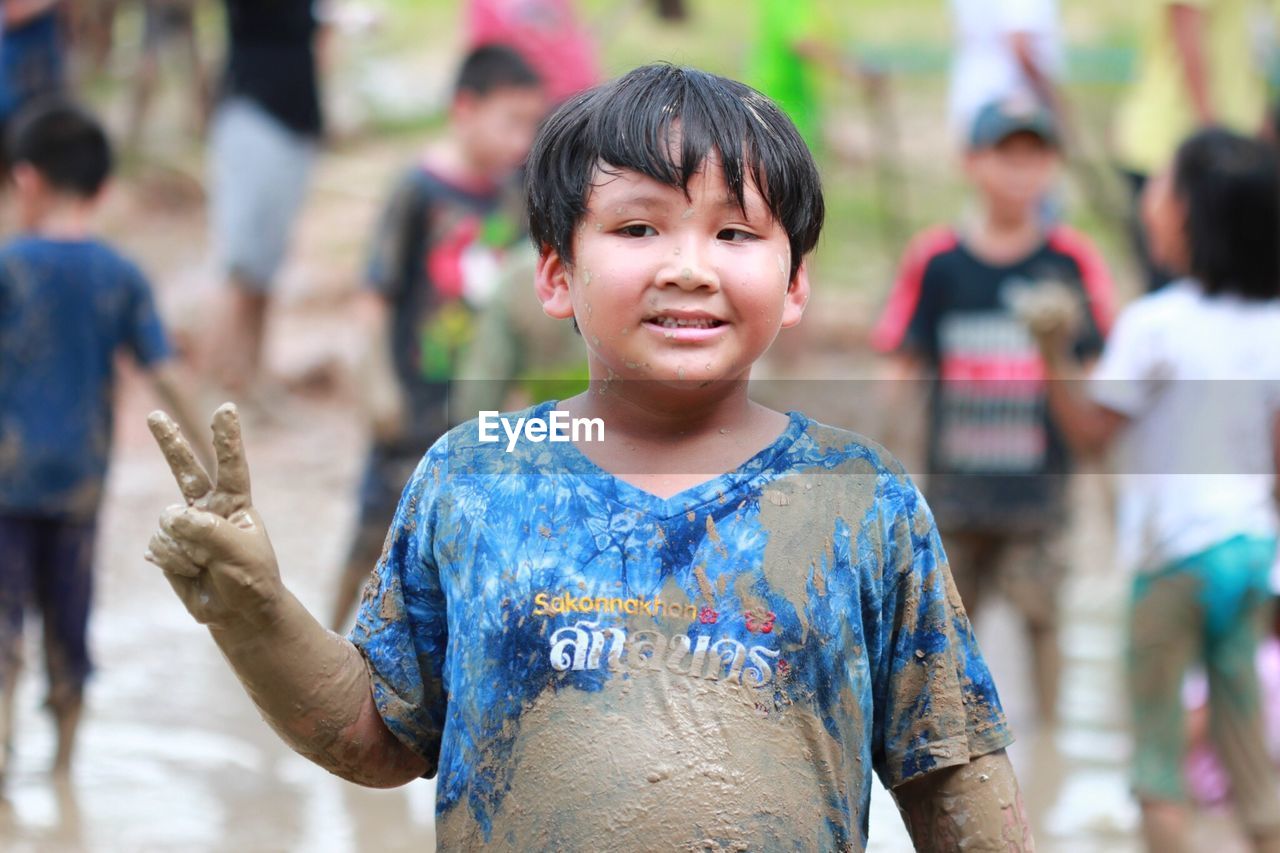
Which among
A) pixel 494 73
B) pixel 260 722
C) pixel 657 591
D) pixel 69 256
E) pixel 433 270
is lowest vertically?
pixel 260 722

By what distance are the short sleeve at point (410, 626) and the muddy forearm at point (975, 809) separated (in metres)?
0.53

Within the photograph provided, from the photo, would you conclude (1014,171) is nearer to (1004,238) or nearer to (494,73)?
(1004,238)

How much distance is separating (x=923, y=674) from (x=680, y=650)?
272 mm

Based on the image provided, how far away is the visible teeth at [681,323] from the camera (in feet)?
5.96

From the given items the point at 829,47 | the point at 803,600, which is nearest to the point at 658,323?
the point at 803,600

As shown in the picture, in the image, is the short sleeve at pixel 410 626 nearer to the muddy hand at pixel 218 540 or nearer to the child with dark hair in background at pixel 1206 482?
the muddy hand at pixel 218 540

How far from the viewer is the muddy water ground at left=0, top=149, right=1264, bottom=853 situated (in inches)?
159

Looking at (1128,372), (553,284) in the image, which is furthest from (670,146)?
(1128,372)

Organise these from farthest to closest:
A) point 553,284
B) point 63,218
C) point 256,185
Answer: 1. point 256,185
2. point 63,218
3. point 553,284

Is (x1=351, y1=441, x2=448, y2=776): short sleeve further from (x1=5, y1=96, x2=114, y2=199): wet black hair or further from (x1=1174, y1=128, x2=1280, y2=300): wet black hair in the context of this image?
(x1=5, y1=96, x2=114, y2=199): wet black hair

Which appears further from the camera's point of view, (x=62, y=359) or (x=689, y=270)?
(x=62, y=359)

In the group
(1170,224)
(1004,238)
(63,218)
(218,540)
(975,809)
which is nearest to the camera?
(218,540)

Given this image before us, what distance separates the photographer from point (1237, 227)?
12.0ft

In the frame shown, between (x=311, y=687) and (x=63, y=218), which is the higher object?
(x=63, y=218)
